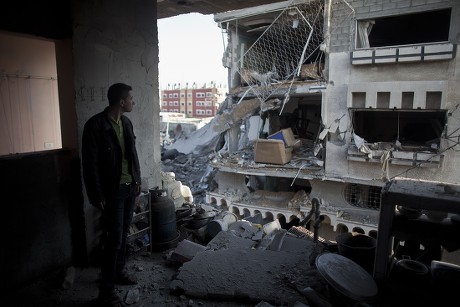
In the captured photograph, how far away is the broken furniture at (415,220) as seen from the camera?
2359 millimetres

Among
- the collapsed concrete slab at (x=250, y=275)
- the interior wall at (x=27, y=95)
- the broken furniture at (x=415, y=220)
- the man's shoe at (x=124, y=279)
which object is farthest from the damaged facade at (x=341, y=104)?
the man's shoe at (x=124, y=279)

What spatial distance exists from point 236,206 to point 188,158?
8.52 m

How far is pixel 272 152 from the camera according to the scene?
39.8ft

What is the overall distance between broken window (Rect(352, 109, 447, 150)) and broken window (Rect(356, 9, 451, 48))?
10.5 feet

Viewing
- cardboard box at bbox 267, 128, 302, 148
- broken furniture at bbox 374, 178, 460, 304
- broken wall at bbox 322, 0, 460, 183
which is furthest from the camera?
cardboard box at bbox 267, 128, 302, 148

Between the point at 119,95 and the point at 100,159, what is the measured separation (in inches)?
21.5

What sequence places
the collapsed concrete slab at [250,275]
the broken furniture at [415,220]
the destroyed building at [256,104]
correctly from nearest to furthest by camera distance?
the broken furniture at [415,220]
the collapsed concrete slab at [250,275]
the destroyed building at [256,104]

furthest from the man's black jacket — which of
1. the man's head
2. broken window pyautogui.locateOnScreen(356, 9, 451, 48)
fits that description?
broken window pyautogui.locateOnScreen(356, 9, 451, 48)

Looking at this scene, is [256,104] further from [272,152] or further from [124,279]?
[124,279]

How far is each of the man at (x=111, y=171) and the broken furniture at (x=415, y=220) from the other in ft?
7.07

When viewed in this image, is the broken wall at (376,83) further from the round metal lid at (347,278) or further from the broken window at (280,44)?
the round metal lid at (347,278)

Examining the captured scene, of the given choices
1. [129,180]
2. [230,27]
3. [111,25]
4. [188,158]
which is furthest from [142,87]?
[188,158]

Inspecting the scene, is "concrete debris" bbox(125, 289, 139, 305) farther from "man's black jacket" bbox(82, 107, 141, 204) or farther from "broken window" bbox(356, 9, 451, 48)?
"broken window" bbox(356, 9, 451, 48)

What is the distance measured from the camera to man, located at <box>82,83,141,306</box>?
2424 millimetres
